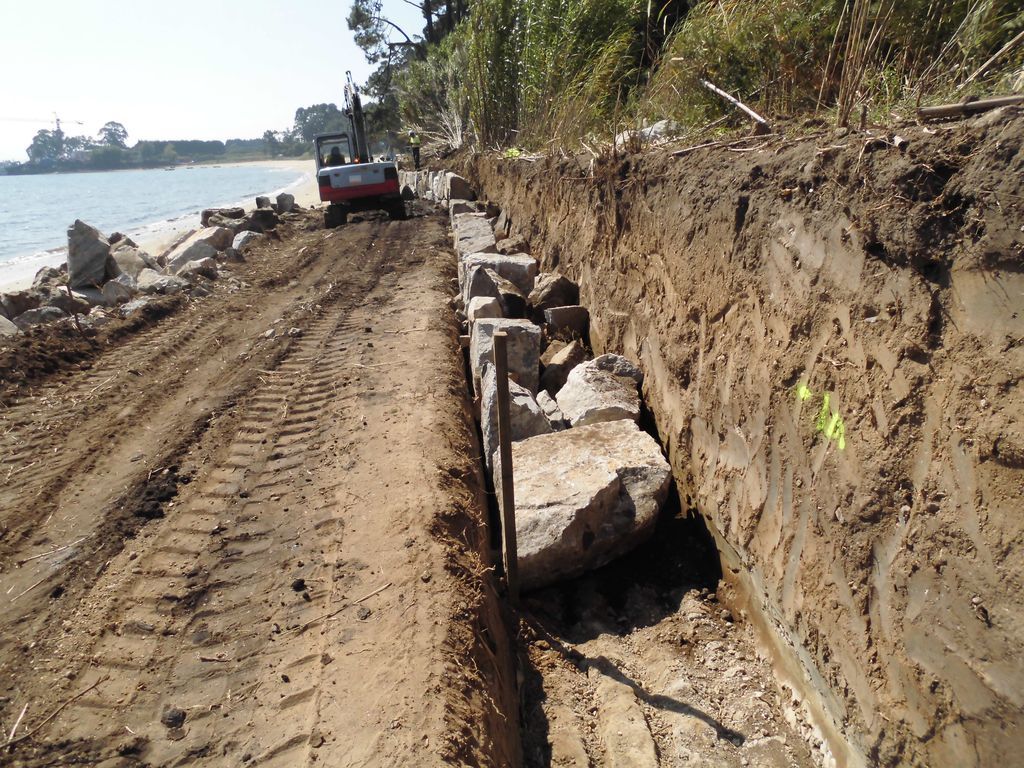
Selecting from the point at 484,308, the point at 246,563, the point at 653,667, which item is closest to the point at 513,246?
A: the point at 484,308

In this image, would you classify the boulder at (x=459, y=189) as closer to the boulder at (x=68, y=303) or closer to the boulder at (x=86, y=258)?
the boulder at (x=86, y=258)

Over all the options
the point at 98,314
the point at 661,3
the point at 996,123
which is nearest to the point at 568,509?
the point at 996,123

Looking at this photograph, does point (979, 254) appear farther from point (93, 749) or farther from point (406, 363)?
point (406, 363)

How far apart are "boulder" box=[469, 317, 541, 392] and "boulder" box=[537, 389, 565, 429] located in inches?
12.8

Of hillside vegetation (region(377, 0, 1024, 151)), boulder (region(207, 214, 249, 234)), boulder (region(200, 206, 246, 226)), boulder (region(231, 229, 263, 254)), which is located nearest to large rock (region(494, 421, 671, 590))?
hillside vegetation (region(377, 0, 1024, 151))

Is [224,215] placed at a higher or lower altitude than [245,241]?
higher

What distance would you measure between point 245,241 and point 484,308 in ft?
27.3

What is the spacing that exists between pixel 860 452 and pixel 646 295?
8.62 ft

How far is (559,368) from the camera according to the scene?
17.6 feet

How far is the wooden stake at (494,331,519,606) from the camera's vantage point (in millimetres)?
2877

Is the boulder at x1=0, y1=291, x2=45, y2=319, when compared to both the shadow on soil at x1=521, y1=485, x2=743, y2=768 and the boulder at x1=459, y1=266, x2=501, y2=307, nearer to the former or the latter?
the boulder at x1=459, y1=266, x2=501, y2=307

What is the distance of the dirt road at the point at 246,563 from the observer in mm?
2461

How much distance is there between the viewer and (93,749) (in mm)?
2408

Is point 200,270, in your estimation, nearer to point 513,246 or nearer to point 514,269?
point 513,246
